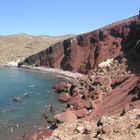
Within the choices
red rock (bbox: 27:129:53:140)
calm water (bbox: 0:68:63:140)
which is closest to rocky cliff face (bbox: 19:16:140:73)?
calm water (bbox: 0:68:63:140)

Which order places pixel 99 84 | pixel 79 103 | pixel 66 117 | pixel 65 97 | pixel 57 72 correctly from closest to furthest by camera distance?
pixel 66 117, pixel 79 103, pixel 65 97, pixel 99 84, pixel 57 72

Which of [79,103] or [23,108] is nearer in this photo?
[79,103]

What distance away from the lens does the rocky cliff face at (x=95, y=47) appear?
123125mm

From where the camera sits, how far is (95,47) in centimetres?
13700

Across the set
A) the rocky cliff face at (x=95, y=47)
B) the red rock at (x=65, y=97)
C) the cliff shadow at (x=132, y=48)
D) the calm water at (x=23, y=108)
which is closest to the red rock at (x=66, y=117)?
the calm water at (x=23, y=108)

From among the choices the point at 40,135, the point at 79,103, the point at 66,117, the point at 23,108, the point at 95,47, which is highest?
the point at 95,47

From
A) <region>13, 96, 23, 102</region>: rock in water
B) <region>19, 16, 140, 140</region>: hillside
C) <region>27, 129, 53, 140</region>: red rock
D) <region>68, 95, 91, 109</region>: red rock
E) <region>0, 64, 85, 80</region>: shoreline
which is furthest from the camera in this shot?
<region>0, 64, 85, 80</region>: shoreline

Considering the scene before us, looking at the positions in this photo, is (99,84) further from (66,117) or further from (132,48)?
(66,117)

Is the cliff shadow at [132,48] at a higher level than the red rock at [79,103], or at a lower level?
higher

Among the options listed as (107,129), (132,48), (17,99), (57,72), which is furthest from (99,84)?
(57,72)

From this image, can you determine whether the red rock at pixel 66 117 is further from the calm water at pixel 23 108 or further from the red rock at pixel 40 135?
the calm water at pixel 23 108

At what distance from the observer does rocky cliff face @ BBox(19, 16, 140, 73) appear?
404ft

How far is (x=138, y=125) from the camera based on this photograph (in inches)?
1534

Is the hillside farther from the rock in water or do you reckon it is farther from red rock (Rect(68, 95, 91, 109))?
the rock in water
